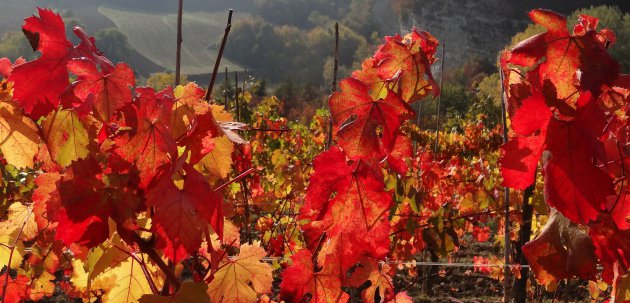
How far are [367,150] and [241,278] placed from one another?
402mm

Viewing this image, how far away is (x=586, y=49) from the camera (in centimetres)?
85

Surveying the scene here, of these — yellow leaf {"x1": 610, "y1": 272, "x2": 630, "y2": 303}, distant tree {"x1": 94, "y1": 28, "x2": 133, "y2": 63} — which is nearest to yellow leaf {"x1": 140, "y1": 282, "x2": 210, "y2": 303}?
yellow leaf {"x1": 610, "y1": 272, "x2": 630, "y2": 303}

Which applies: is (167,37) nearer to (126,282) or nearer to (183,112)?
(126,282)

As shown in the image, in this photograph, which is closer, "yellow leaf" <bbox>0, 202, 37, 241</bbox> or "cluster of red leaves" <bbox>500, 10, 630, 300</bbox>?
"cluster of red leaves" <bbox>500, 10, 630, 300</bbox>

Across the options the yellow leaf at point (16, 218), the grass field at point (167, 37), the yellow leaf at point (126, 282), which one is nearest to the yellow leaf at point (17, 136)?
the yellow leaf at point (126, 282)

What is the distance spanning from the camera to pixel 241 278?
1.18m

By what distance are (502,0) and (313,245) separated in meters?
61.2

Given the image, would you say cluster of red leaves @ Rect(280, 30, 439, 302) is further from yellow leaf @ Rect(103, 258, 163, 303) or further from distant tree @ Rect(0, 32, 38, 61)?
distant tree @ Rect(0, 32, 38, 61)

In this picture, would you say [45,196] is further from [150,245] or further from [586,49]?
[586,49]

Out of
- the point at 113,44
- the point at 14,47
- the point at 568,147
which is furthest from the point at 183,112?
the point at 113,44

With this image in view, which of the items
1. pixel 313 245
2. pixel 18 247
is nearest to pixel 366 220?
pixel 313 245

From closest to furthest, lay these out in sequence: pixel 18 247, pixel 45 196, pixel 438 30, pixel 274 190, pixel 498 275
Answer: pixel 45 196
pixel 18 247
pixel 498 275
pixel 274 190
pixel 438 30

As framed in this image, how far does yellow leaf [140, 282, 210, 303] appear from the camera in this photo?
2.98ft

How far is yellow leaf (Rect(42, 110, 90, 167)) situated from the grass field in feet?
247
